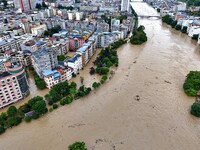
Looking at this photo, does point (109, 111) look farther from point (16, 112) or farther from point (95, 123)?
point (16, 112)

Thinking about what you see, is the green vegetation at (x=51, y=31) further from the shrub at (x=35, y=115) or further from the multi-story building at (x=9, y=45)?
the shrub at (x=35, y=115)

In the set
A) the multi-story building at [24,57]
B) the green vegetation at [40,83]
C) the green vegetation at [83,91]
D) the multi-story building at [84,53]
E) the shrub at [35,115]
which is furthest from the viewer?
the multi-story building at [84,53]

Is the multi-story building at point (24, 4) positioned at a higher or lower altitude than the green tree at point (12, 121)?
higher

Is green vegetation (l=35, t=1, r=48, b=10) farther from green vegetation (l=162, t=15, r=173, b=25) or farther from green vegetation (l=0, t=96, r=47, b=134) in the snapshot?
green vegetation (l=0, t=96, r=47, b=134)

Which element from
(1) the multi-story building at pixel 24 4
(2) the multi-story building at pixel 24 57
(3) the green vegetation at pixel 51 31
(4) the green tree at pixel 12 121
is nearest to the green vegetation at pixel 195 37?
(3) the green vegetation at pixel 51 31

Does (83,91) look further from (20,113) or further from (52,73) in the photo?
(20,113)

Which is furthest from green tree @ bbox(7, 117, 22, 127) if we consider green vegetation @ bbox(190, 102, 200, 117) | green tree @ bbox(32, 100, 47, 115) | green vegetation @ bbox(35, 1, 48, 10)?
green vegetation @ bbox(35, 1, 48, 10)

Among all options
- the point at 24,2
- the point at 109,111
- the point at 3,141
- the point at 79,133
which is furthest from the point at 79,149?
the point at 24,2
